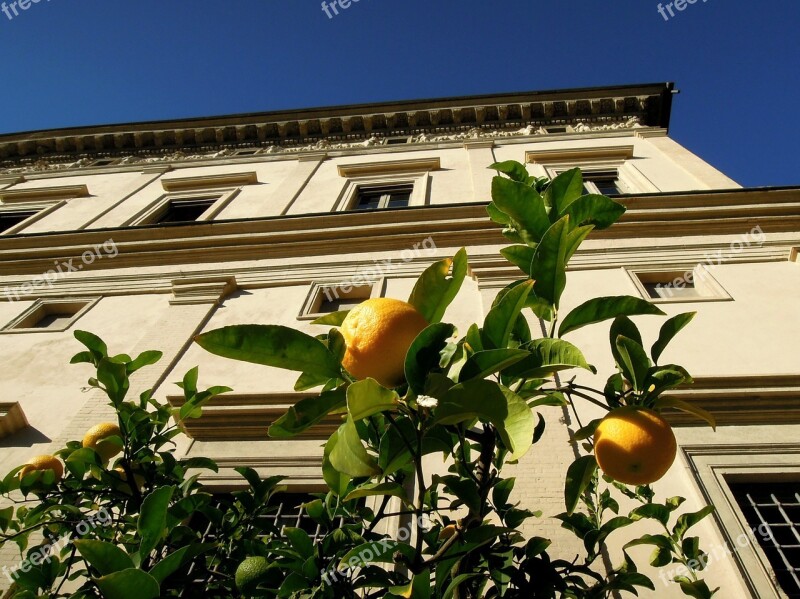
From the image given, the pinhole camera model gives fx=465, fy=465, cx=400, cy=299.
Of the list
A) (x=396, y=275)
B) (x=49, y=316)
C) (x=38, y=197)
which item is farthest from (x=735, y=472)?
(x=38, y=197)

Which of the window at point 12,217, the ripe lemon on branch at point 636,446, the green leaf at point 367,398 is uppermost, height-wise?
the window at point 12,217

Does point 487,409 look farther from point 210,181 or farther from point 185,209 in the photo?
point 210,181

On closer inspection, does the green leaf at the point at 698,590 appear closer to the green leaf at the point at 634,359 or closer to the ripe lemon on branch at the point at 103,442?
the green leaf at the point at 634,359

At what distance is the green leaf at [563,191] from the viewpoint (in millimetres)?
1850

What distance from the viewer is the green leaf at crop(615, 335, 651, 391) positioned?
1.43 m

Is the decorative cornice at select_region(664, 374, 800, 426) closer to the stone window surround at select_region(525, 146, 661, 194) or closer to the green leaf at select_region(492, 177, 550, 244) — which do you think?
the green leaf at select_region(492, 177, 550, 244)

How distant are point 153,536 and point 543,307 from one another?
4.74 ft

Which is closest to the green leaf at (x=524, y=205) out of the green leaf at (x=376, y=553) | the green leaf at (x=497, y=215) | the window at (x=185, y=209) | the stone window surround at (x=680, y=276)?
the green leaf at (x=497, y=215)

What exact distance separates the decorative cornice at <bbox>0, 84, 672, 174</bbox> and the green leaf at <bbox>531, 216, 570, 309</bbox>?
44.2ft

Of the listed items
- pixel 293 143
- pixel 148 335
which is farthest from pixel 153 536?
pixel 293 143

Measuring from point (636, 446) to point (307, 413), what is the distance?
0.93m

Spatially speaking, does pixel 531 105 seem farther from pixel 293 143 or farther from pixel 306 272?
pixel 306 272

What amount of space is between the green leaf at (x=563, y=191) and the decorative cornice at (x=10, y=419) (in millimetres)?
5773

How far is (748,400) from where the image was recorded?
165 inches
